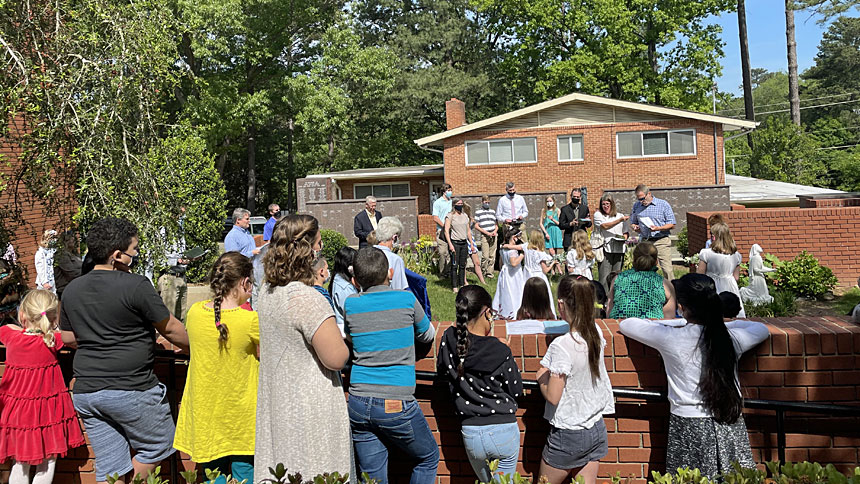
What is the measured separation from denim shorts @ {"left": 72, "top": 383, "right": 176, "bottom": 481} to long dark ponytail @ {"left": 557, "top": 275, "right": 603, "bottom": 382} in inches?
94.1

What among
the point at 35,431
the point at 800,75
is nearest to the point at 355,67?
the point at 35,431

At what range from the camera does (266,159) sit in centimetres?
4891

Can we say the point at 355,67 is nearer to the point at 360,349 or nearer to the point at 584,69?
the point at 584,69

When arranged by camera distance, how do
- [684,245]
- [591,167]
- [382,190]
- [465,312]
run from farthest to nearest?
[382,190] → [591,167] → [684,245] → [465,312]

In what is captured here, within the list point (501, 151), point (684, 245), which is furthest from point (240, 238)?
point (501, 151)

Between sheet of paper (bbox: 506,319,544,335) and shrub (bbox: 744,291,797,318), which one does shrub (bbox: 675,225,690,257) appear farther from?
sheet of paper (bbox: 506,319,544,335)

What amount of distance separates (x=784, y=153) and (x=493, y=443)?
37.5 meters

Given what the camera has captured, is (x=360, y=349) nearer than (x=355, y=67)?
Yes

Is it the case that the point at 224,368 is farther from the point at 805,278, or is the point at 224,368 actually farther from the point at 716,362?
Answer: the point at 805,278

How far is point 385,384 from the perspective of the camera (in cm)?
363

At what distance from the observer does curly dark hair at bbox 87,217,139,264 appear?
159 inches

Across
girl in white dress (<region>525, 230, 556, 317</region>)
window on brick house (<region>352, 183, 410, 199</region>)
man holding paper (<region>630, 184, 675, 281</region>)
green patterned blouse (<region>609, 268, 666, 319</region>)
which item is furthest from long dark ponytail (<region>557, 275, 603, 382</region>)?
window on brick house (<region>352, 183, 410, 199</region>)

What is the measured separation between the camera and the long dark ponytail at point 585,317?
12.0 ft

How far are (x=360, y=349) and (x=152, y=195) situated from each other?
517 centimetres
